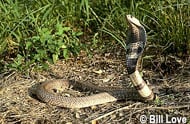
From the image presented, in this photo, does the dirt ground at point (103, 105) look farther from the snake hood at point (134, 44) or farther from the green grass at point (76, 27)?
the snake hood at point (134, 44)

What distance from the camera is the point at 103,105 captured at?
4277 mm

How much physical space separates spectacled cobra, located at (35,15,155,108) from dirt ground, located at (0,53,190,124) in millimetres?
50

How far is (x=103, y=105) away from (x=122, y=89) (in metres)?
0.22

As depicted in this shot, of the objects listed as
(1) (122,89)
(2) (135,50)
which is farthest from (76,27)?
(2) (135,50)

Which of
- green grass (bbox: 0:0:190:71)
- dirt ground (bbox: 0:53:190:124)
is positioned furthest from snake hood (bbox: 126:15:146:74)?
green grass (bbox: 0:0:190:71)

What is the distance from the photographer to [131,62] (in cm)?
390

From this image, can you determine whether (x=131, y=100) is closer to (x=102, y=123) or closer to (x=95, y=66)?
(x=102, y=123)

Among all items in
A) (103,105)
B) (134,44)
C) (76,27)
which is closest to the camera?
(134,44)

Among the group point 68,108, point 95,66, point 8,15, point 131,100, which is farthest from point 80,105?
point 8,15

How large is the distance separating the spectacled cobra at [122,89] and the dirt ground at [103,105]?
2.0 inches

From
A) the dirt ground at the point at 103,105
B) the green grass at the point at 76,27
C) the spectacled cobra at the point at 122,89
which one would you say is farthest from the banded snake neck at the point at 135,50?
the green grass at the point at 76,27

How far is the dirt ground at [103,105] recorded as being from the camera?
13.2ft

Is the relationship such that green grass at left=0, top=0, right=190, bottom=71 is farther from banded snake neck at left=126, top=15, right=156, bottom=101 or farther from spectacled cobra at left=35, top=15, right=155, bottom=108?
banded snake neck at left=126, top=15, right=156, bottom=101

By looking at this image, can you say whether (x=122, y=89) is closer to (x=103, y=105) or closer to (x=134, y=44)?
(x=103, y=105)
